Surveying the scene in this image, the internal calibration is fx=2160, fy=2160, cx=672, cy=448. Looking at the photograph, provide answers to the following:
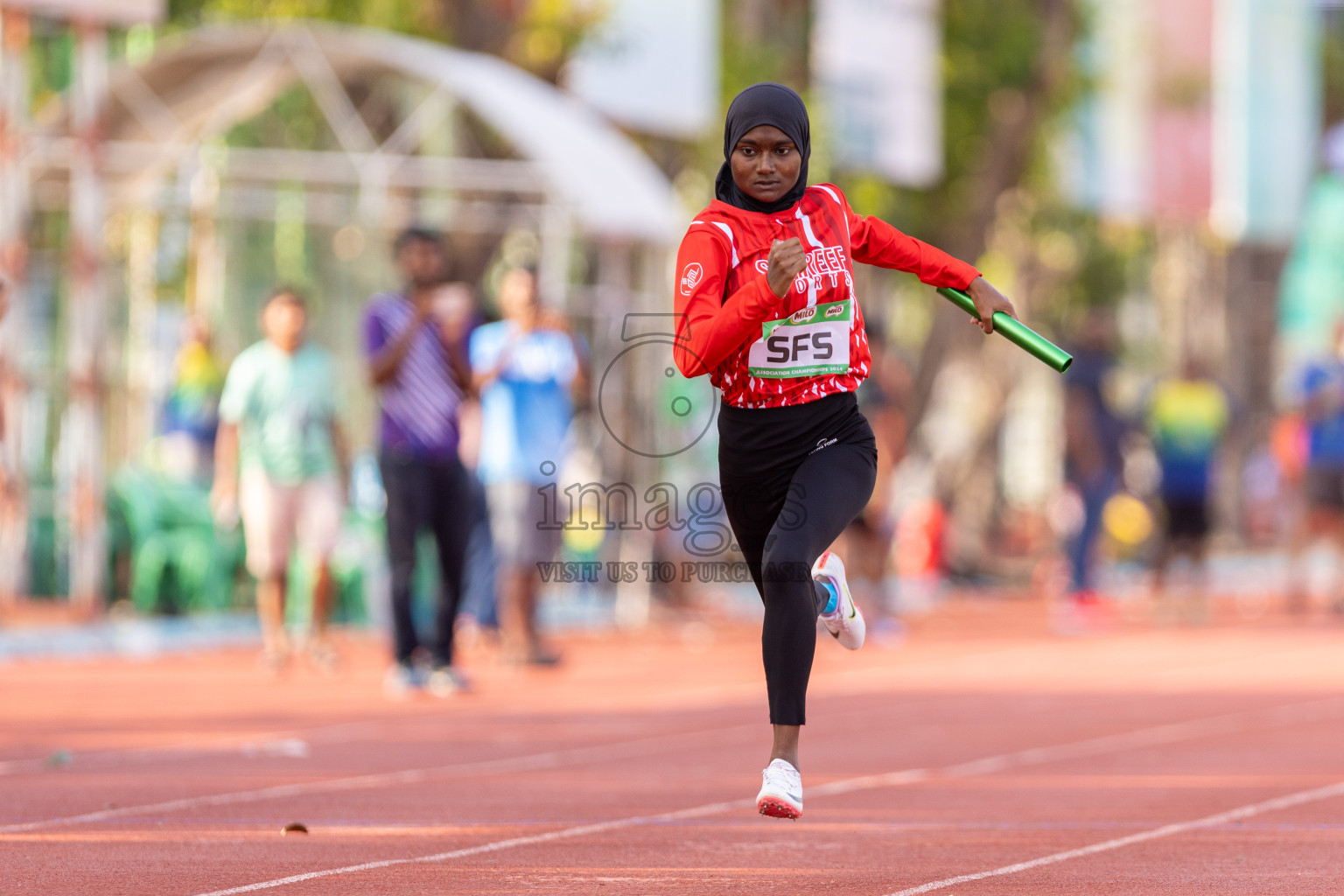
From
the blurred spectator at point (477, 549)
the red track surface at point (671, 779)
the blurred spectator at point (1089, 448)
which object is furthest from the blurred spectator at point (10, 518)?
the blurred spectator at point (1089, 448)

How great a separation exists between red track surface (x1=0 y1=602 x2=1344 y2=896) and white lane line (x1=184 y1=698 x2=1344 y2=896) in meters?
0.02

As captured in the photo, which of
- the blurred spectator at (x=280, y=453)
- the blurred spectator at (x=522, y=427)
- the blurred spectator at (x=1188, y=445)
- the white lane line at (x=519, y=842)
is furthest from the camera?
the blurred spectator at (x=1188, y=445)

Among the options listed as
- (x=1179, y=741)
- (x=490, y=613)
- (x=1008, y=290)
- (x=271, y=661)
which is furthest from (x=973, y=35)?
(x=1179, y=741)

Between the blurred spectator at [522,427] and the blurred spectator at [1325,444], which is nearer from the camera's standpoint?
the blurred spectator at [522,427]

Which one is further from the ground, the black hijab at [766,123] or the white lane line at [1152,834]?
the black hijab at [766,123]

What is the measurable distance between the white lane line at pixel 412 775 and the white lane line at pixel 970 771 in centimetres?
128

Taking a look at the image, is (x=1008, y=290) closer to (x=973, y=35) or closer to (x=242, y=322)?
(x=973, y=35)

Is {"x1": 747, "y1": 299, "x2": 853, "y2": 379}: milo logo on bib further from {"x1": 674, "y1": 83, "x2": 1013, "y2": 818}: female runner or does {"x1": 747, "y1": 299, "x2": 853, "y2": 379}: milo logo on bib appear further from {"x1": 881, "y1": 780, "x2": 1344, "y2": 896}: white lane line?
{"x1": 881, "y1": 780, "x2": 1344, "y2": 896}: white lane line

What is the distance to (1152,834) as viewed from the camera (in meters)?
6.76

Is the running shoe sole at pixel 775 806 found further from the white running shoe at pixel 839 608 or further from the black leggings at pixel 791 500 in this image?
the white running shoe at pixel 839 608

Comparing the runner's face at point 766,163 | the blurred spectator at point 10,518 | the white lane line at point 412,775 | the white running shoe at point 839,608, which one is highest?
the runner's face at point 766,163

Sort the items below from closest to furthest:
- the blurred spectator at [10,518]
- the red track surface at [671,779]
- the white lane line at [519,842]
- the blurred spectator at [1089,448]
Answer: the white lane line at [519,842], the red track surface at [671,779], the blurred spectator at [10,518], the blurred spectator at [1089,448]

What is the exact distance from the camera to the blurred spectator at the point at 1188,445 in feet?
59.1

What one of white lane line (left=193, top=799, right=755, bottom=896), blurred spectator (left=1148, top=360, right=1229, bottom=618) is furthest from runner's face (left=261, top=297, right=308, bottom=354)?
blurred spectator (left=1148, top=360, right=1229, bottom=618)
